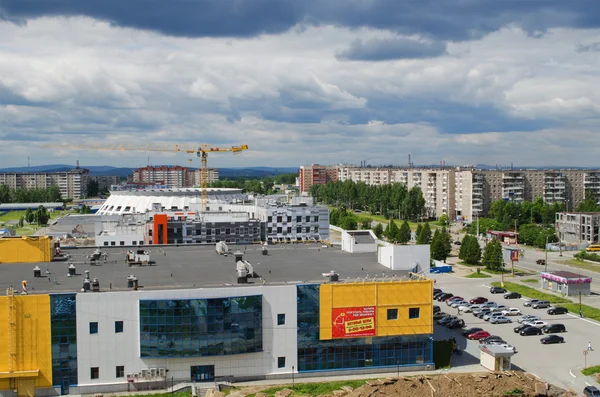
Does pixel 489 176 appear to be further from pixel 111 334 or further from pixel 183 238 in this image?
pixel 111 334

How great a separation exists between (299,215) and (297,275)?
28.8 metres

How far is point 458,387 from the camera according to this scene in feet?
86.8

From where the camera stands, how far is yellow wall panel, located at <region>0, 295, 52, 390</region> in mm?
26172

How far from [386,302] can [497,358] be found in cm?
576

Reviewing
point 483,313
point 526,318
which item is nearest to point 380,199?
point 483,313

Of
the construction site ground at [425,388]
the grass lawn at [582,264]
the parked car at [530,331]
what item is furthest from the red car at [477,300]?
the grass lawn at [582,264]

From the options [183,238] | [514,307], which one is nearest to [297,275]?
[514,307]

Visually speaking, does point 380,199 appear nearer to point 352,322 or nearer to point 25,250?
point 25,250

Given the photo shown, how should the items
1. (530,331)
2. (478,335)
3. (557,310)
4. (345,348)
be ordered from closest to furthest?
(345,348), (478,335), (530,331), (557,310)

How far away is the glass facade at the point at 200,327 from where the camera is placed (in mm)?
27312

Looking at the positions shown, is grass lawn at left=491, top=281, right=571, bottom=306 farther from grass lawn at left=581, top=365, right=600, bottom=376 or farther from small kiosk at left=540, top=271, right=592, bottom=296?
grass lawn at left=581, top=365, right=600, bottom=376

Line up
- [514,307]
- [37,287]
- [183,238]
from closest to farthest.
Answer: [37,287], [514,307], [183,238]

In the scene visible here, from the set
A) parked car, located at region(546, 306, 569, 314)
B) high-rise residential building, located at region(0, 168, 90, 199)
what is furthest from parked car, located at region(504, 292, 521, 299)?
high-rise residential building, located at region(0, 168, 90, 199)

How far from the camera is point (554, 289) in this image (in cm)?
4994
